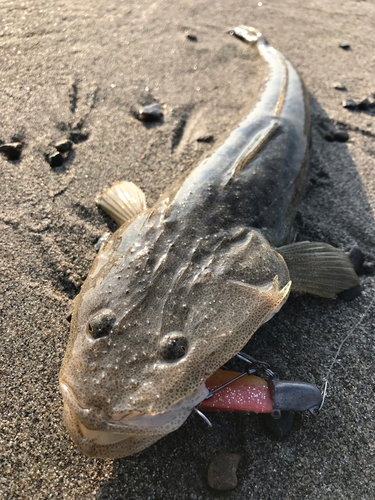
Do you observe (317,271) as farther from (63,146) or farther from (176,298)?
(63,146)

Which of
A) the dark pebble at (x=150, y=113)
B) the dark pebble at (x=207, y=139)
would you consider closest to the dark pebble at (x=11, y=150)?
the dark pebble at (x=150, y=113)

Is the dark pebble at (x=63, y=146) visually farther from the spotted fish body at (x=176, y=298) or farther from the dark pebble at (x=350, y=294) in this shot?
the dark pebble at (x=350, y=294)

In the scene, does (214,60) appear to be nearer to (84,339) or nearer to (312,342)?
(312,342)

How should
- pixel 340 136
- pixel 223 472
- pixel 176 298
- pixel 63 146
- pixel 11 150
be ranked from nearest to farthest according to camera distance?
pixel 223 472, pixel 176 298, pixel 11 150, pixel 63 146, pixel 340 136

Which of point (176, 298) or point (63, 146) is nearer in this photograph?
point (176, 298)

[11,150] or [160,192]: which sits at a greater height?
[11,150]

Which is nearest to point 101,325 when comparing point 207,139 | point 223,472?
point 223,472
